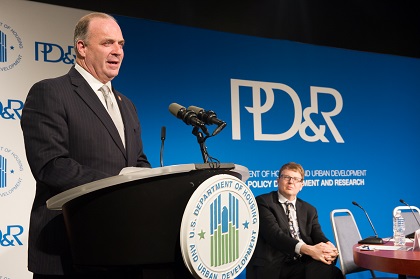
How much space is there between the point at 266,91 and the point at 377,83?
1.60m

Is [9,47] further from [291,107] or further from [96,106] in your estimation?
[291,107]

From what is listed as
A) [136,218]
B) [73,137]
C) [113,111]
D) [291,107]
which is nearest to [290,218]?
[291,107]

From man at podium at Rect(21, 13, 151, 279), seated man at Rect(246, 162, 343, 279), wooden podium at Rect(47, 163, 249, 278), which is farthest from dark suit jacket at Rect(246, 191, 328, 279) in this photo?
wooden podium at Rect(47, 163, 249, 278)

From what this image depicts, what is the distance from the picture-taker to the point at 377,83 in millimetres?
5828

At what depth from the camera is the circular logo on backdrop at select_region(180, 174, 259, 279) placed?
120 cm


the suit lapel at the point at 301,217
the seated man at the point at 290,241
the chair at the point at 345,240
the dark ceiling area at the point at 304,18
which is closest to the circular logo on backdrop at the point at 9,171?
the dark ceiling area at the point at 304,18

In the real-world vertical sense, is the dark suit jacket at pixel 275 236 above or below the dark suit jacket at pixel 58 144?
below

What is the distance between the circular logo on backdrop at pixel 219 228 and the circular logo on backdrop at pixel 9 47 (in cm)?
301

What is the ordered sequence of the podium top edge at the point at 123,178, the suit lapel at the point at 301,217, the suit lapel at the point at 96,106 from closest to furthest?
the podium top edge at the point at 123,178 → the suit lapel at the point at 96,106 → the suit lapel at the point at 301,217

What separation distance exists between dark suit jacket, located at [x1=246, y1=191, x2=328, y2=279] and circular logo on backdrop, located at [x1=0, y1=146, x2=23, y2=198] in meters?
1.90

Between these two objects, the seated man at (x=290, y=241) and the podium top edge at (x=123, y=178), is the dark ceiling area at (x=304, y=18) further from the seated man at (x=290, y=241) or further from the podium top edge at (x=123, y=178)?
the podium top edge at (x=123, y=178)

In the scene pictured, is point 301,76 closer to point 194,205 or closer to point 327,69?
point 327,69

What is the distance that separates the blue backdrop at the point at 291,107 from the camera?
4.45 m

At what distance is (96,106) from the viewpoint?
155 cm
